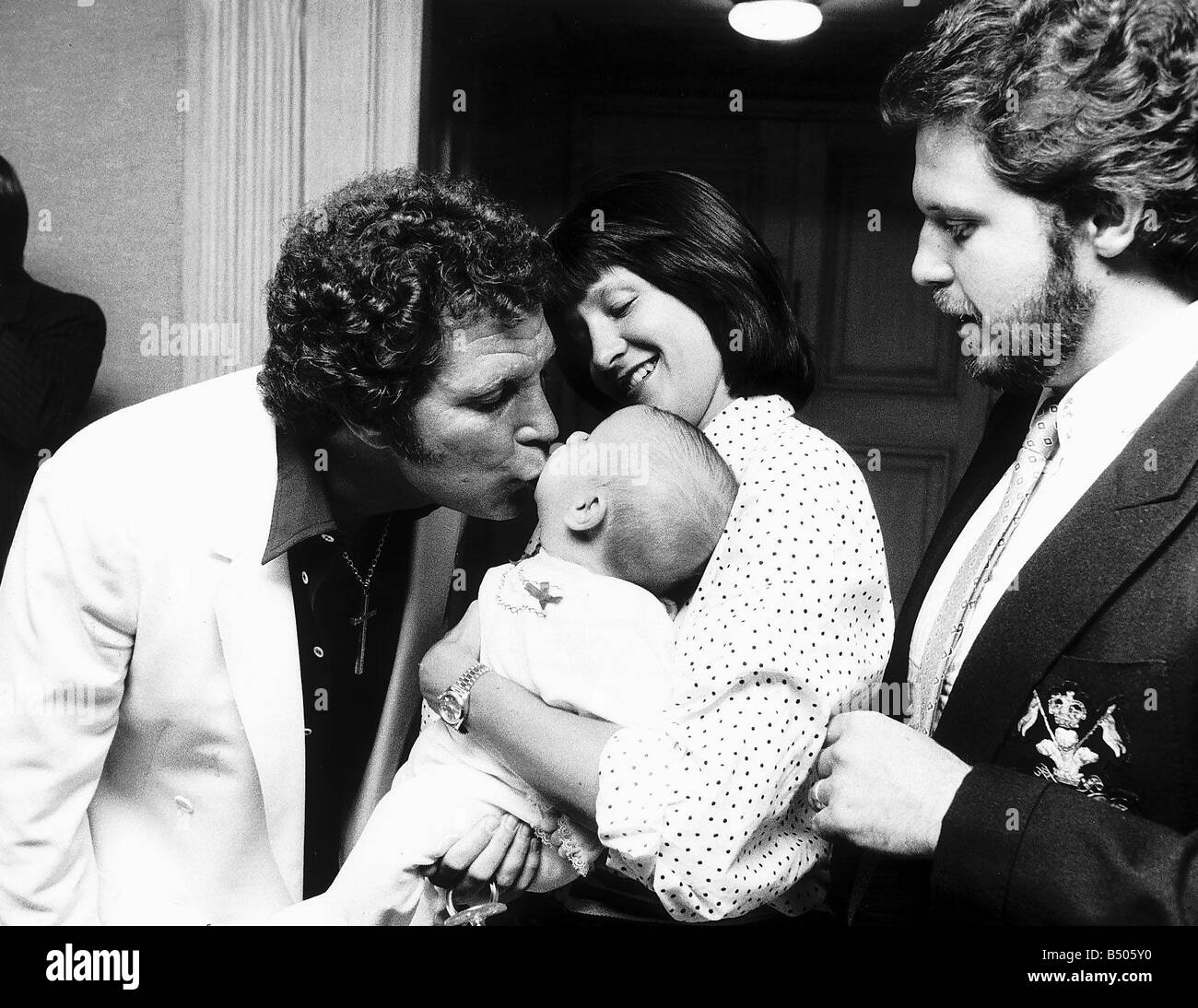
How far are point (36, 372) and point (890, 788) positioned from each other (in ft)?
5.16

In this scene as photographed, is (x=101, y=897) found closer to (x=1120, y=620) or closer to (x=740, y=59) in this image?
(x=1120, y=620)

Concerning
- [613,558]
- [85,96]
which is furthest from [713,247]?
[85,96]

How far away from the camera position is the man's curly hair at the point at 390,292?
1.40m

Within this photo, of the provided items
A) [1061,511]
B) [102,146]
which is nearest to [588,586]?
[1061,511]

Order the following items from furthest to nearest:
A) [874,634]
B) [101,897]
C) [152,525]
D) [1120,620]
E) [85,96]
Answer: [85,96] → [101,897] → [152,525] → [874,634] → [1120,620]

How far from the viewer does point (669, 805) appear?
1169mm

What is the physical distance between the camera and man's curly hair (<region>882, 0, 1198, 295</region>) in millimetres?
1231

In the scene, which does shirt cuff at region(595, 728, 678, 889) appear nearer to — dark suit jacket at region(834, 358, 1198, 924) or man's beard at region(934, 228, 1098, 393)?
dark suit jacket at region(834, 358, 1198, 924)

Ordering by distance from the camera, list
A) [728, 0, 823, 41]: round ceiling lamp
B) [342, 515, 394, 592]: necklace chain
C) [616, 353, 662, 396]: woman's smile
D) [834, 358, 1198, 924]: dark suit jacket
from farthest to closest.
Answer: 1. [728, 0, 823, 41]: round ceiling lamp
2. [342, 515, 394, 592]: necklace chain
3. [616, 353, 662, 396]: woman's smile
4. [834, 358, 1198, 924]: dark suit jacket

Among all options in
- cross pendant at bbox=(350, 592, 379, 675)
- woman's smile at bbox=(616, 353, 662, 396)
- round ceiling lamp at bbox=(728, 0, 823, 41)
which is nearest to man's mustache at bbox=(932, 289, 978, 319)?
woman's smile at bbox=(616, 353, 662, 396)

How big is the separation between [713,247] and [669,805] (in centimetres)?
80

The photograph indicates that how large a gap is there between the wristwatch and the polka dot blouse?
8.6 inches

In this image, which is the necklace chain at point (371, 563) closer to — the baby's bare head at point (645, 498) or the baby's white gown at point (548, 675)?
the baby's white gown at point (548, 675)

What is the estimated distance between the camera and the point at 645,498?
131 cm
